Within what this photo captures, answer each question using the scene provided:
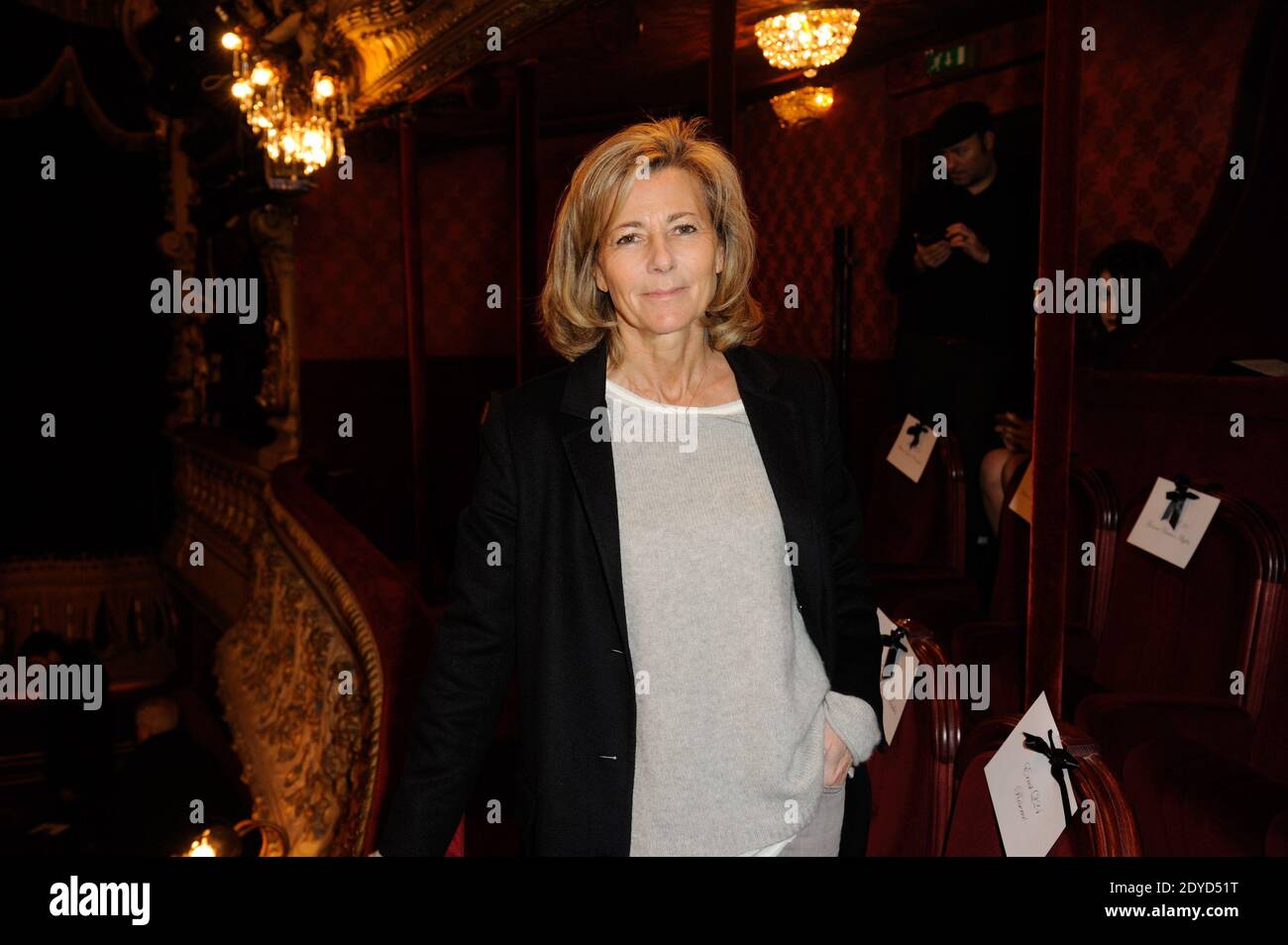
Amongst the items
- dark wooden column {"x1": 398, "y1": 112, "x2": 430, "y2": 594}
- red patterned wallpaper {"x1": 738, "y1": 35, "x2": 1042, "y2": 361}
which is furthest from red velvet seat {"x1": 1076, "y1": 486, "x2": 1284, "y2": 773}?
red patterned wallpaper {"x1": 738, "y1": 35, "x2": 1042, "y2": 361}

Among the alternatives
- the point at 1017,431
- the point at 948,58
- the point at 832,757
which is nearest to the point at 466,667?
the point at 832,757

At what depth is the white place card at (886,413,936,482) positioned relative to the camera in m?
3.07

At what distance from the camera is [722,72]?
2715mm

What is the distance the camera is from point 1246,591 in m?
1.79

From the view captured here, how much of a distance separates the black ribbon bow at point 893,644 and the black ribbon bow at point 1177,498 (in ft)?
2.13

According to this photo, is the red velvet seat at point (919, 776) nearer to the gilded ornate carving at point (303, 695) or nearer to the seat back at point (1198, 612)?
the seat back at point (1198, 612)

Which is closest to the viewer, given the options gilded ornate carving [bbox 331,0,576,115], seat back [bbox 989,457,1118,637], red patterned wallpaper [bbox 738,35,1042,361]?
seat back [bbox 989,457,1118,637]

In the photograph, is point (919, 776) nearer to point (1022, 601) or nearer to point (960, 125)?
point (1022, 601)

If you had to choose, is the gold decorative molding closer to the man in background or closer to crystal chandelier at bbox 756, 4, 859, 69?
crystal chandelier at bbox 756, 4, 859, 69

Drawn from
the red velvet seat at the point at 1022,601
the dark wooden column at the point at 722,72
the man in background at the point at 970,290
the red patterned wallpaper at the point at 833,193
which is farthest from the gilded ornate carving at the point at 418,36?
the red patterned wallpaper at the point at 833,193

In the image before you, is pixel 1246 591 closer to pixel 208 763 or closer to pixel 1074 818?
pixel 1074 818

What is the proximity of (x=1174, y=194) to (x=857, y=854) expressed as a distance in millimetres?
4327

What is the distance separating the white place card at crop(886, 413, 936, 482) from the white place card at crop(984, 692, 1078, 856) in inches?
70.0

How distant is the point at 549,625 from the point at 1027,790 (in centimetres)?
64
